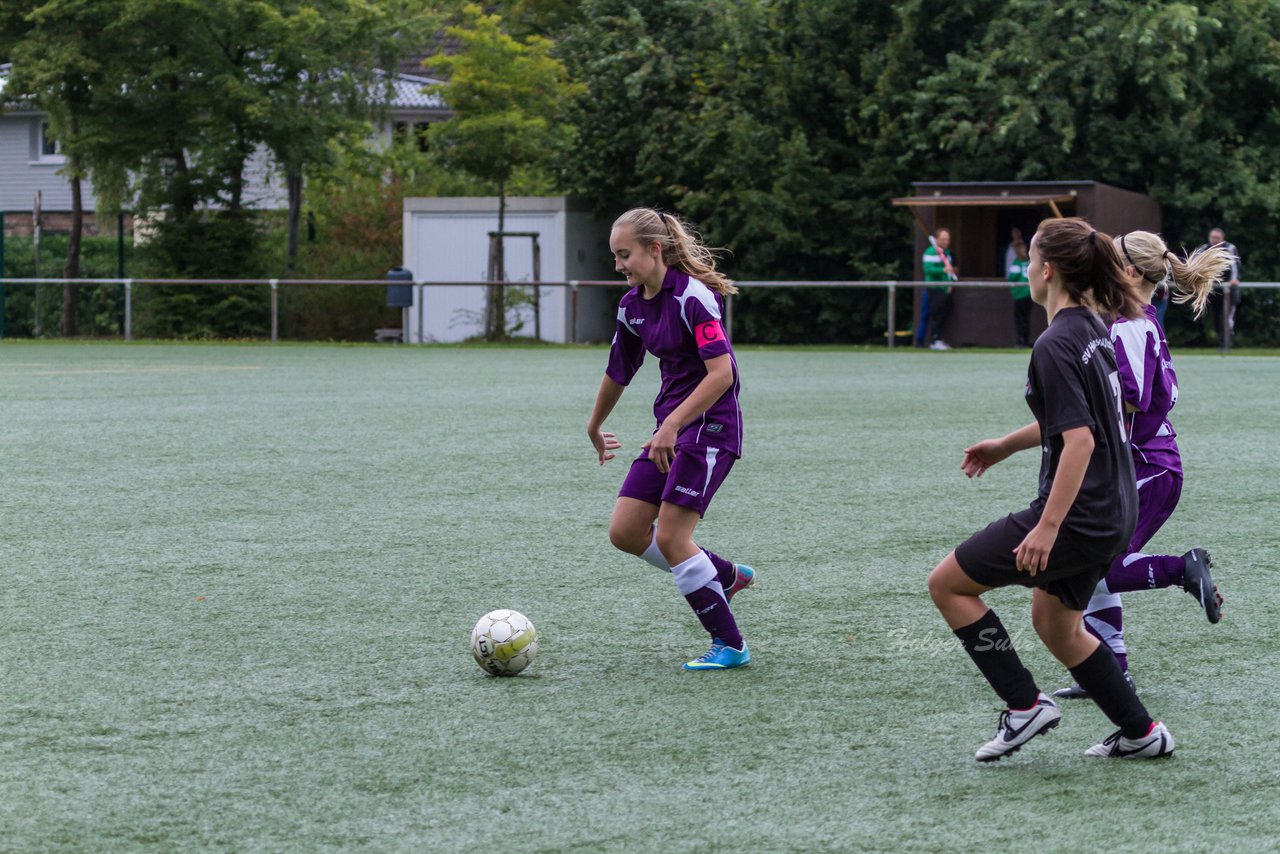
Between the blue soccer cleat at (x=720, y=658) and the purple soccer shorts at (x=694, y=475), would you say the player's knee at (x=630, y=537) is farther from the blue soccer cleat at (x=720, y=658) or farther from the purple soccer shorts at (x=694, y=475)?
the blue soccer cleat at (x=720, y=658)

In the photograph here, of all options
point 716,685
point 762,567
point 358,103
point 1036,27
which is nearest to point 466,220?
point 358,103

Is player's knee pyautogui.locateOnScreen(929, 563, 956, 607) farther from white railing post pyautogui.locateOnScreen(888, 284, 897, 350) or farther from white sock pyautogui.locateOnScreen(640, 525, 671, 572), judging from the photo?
white railing post pyautogui.locateOnScreen(888, 284, 897, 350)

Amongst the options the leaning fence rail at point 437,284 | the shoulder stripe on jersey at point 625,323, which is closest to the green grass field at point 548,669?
the shoulder stripe on jersey at point 625,323

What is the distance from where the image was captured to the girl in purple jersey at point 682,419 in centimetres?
525

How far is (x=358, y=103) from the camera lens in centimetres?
Result: 3064

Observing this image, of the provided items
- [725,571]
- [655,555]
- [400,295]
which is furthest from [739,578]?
[400,295]

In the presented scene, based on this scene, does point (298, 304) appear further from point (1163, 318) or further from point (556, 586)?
point (556, 586)

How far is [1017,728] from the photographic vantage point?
Answer: 4.14 metres

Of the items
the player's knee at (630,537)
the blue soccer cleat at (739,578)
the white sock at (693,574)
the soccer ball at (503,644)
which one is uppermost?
the player's knee at (630,537)

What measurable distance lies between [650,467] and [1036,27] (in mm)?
23759

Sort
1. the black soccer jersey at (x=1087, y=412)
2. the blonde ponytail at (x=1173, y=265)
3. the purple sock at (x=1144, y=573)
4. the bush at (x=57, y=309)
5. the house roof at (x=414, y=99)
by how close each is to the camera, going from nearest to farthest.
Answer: the black soccer jersey at (x=1087, y=412) → the blonde ponytail at (x=1173, y=265) → the purple sock at (x=1144, y=573) → the bush at (x=57, y=309) → the house roof at (x=414, y=99)

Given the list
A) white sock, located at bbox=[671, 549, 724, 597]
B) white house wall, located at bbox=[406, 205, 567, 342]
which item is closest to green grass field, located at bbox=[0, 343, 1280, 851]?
white sock, located at bbox=[671, 549, 724, 597]

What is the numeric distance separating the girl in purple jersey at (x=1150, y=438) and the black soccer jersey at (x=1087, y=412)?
1030mm

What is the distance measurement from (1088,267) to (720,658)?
187 cm
